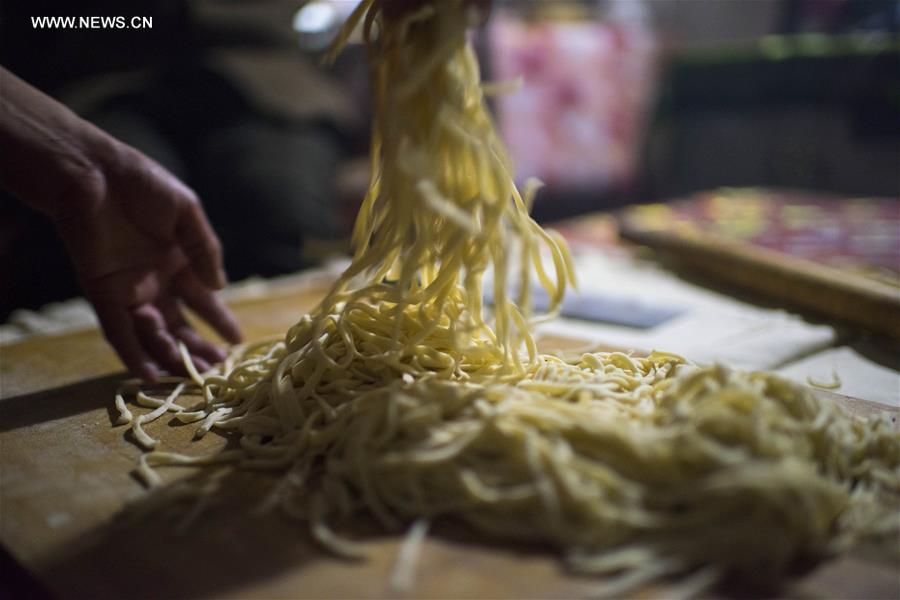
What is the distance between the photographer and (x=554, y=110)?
3.60 metres

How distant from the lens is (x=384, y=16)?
992 millimetres

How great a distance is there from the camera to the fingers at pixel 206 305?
1.35 m

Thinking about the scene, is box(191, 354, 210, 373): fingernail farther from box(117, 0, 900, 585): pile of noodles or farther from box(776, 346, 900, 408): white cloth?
box(776, 346, 900, 408): white cloth

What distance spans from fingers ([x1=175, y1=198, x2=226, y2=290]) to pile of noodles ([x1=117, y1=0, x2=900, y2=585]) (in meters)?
0.21

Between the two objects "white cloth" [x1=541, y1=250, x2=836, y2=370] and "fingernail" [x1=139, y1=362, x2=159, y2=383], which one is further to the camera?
"white cloth" [x1=541, y1=250, x2=836, y2=370]

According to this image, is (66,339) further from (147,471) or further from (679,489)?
(679,489)

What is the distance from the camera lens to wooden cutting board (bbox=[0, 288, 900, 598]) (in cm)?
70

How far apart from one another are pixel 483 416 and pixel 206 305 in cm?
71

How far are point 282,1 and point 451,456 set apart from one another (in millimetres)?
2021

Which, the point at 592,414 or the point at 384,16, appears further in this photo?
the point at 384,16

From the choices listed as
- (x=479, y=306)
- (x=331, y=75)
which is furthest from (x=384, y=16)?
(x=331, y=75)

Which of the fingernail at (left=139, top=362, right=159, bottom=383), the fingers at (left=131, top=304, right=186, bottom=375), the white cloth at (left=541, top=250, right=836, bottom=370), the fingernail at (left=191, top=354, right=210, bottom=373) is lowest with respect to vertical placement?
the white cloth at (left=541, top=250, right=836, bottom=370)

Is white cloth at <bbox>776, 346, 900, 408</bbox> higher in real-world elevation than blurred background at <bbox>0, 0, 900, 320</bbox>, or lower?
lower

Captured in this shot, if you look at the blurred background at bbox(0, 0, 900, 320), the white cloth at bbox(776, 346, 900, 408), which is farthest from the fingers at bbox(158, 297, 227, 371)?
the white cloth at bbox(776, 346, 900, 408)
